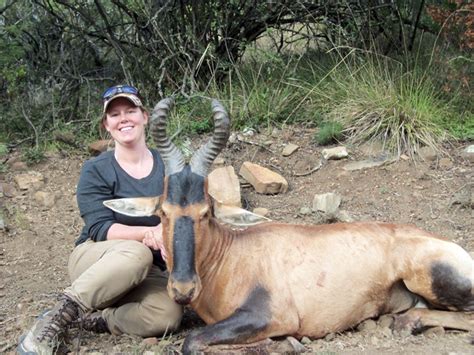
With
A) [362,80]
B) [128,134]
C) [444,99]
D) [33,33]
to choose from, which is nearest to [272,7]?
[362,80]

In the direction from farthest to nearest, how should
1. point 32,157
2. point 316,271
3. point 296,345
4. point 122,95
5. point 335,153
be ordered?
1. point 32,157
2. point 335,153
3. point 122,95
4. point 316,271
5. point 296,345

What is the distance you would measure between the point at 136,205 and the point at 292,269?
1.36 meters

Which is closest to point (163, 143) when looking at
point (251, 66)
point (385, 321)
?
point (385, 321)

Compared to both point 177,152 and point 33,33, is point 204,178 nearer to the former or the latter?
point 177,152

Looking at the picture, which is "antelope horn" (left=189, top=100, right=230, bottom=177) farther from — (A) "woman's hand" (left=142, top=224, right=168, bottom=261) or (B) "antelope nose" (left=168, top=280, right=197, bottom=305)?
(B) "antelope nose" (left=168, top=280, right=197, bottom=305)

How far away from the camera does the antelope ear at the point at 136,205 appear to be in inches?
194

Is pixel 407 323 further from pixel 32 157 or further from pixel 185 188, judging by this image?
pixel 32 157

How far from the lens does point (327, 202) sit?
26.3 feet

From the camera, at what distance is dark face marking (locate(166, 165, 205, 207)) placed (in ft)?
15.3

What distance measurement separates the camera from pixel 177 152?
4.98 metres

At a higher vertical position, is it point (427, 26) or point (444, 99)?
point (427, 26)

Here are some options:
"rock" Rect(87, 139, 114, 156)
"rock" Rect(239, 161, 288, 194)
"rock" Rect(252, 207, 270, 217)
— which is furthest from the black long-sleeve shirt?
"rock" Rect(87, 139, 114, 156)

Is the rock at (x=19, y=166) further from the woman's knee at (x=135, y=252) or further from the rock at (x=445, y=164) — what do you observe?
the rock at (x=445, y=164)

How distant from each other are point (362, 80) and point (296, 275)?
19.2ft
